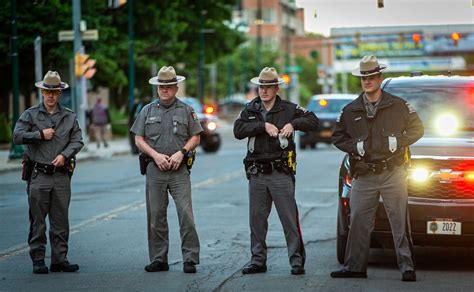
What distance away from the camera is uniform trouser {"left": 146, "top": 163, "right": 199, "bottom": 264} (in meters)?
11.1

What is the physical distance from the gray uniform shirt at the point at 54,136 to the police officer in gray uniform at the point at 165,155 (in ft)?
2.05

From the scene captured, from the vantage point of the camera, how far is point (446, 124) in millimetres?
12031

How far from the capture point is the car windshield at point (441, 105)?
39.4ft

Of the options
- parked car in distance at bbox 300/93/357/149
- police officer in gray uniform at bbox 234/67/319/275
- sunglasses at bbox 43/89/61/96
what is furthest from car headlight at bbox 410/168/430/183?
parked car in distance at bbox 300/93/357/149

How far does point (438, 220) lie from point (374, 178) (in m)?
0.74

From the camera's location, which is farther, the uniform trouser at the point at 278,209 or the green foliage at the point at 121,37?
the green foliage at the point at 121,37

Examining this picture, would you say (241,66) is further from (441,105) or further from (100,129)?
(441,105)

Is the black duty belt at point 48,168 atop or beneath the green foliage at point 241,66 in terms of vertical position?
atop

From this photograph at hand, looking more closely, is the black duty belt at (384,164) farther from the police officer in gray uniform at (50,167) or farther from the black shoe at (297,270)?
the police officer in gray uniform at (50,167)

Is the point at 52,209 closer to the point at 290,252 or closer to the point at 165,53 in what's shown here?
the point at 290,252

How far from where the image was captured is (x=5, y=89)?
1784 inches

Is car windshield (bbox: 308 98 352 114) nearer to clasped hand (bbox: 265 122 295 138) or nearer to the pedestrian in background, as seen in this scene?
the pedestrian in background

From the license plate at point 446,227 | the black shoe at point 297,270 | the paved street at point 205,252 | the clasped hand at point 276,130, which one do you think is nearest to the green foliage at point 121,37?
the paved street at point 205,252

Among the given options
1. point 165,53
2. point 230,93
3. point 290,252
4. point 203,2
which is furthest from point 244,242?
point 230,93
